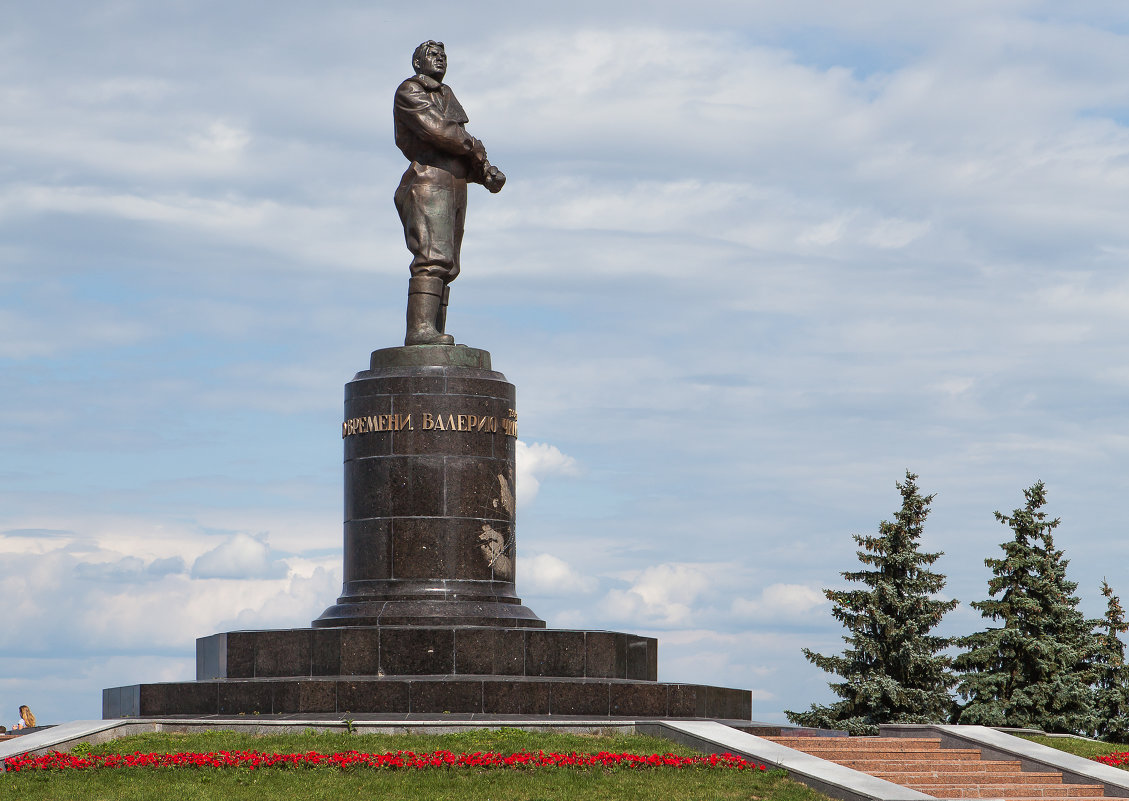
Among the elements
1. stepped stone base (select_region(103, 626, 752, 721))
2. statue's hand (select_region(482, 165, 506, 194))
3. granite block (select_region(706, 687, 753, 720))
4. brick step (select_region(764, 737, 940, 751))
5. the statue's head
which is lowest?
brick step (select_region(764, 737, 940, 751))

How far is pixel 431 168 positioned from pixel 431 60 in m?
1.48

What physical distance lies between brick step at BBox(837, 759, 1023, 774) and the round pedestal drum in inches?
202

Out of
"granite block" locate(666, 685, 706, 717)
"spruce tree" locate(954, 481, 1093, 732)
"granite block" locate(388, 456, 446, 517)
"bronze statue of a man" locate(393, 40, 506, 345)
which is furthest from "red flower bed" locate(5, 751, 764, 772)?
"spruce tree" locate(954, 481, 1093, 732)

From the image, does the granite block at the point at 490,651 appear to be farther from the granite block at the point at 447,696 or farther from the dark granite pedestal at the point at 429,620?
the granite block at the point at 447,696

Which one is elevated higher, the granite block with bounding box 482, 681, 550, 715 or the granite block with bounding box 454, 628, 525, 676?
the granite block with bounding box 454, 628, 525, 676

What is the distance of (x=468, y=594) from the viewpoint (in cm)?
2005

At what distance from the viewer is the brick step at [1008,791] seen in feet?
52.5

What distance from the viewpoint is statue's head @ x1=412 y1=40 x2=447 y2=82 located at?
21.6 meters

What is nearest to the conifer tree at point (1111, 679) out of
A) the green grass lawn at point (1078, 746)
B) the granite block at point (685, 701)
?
the green grass lawn at point (1078, 746)

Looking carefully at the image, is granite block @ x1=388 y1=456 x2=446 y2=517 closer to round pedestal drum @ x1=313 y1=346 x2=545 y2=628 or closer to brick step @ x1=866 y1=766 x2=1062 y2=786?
round pedestal drum @ x1=313 y1=346 x2=545 y2=628

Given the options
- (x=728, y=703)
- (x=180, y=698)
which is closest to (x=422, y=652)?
(x=180, y=698)

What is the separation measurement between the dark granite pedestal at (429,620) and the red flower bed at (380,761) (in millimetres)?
2791

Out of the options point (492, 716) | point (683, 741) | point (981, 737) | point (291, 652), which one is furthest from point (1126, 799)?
point (291, 652)

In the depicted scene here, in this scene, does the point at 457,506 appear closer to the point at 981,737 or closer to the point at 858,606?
the point at 981,737
